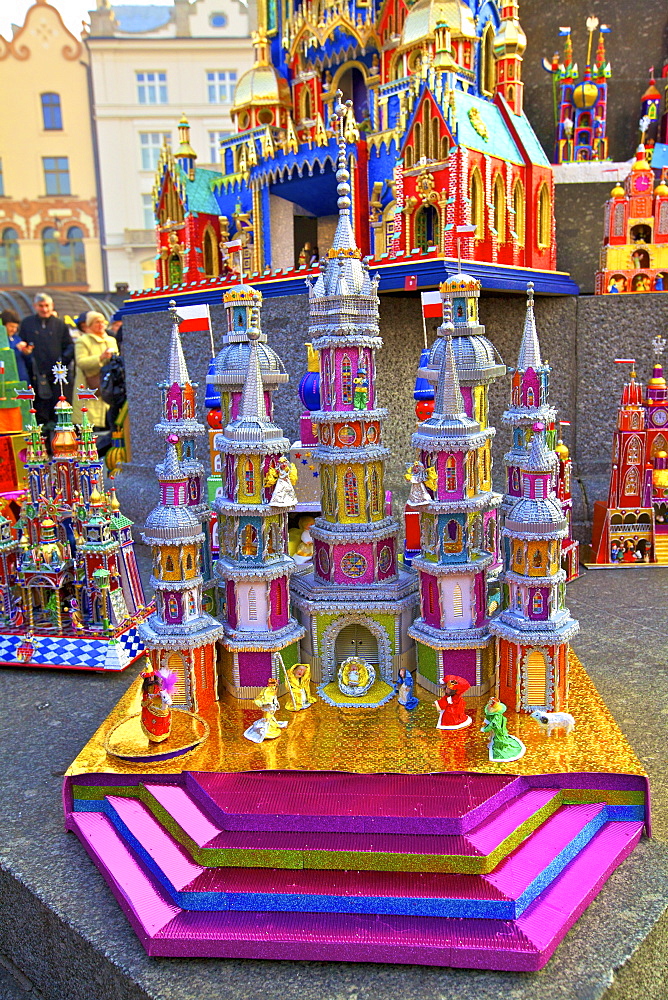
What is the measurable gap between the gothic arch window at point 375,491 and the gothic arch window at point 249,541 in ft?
4.28

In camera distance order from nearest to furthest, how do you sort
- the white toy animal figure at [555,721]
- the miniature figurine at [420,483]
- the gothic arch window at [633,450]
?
1. the white toy animal figure at [555,721]
2. the miniature figurine at [420,483]
3. the gothic arch window at [633,450]

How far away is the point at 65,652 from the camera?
10.1 m

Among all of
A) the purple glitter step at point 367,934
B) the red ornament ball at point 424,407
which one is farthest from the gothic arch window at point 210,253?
the purple glitter step at point 367,934

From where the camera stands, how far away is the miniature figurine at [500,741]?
265 inches

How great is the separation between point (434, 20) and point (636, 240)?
5.83 metres

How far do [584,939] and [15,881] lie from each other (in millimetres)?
4295

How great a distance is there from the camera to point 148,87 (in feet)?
103

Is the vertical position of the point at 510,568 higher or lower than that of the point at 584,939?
higher

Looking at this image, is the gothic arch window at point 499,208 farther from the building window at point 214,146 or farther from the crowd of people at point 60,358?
the building window at point 214,146

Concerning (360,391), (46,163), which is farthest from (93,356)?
(46,163)

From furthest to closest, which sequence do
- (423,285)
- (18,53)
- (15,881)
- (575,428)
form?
1. (18,53)
2. (575,428)
3. (423,285)
4. (15,881)

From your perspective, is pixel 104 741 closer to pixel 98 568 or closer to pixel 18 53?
pixel 98 568

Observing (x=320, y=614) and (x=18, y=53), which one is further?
(x=18, y=53)

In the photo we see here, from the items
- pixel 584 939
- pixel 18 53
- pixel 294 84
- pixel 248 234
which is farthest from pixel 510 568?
pixel 18 53
